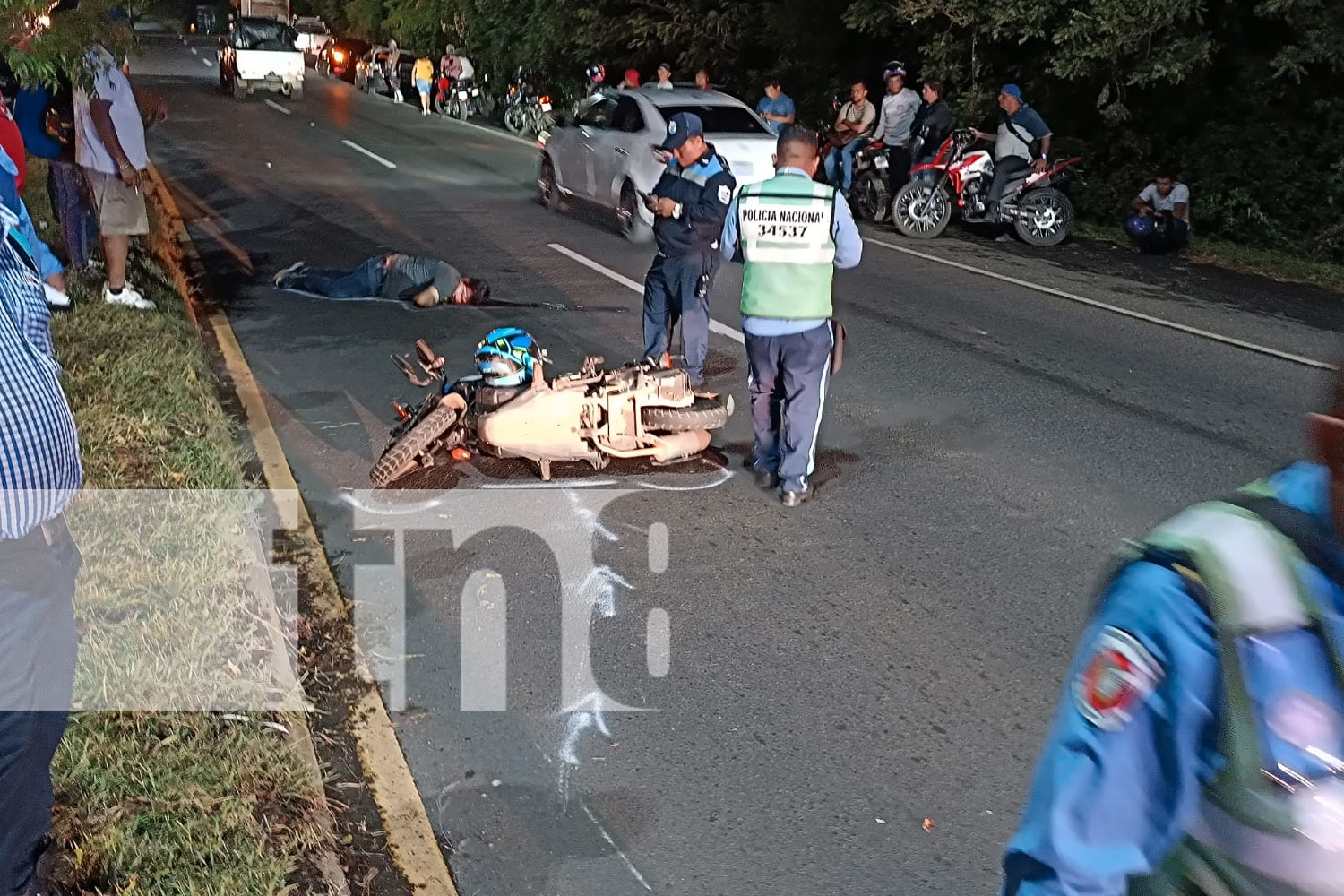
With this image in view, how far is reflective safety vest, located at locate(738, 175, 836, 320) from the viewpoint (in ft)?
20.1

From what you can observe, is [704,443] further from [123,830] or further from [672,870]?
[123,830]

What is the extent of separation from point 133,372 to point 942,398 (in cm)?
479

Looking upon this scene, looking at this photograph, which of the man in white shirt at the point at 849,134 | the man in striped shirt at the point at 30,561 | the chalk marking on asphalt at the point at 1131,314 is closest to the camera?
the man in striped shirt at the point at 30,561

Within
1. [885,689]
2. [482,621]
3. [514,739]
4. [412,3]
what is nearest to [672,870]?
[514,739]

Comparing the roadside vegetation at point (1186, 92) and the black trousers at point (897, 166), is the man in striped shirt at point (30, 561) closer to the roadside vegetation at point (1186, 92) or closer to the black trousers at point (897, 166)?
the roadside vegetation at point (1186, 92)

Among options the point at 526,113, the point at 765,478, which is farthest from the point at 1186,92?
the point at 526,113

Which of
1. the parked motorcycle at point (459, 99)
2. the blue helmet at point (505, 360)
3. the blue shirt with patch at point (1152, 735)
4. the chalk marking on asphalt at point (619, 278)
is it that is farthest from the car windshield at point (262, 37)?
the blue shirt with patch at point (1152, 735)

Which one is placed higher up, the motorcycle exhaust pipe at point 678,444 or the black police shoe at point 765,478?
the motorcycle exhaust pipe at point 678,444

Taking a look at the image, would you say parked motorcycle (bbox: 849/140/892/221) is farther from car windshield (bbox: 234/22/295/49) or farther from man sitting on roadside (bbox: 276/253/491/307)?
car windshield (bbox: 234/22/295/49)

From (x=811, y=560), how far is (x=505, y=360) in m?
1.95

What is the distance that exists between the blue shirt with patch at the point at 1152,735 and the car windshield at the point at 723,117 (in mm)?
13314

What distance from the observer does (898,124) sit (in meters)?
16.2

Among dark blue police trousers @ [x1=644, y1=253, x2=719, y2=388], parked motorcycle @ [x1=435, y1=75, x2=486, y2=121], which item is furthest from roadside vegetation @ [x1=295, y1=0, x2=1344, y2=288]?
parked motorcycle @ [x1=435, y1=75, x2=486, y2=121]

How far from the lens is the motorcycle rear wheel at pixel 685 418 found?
22.0ft
